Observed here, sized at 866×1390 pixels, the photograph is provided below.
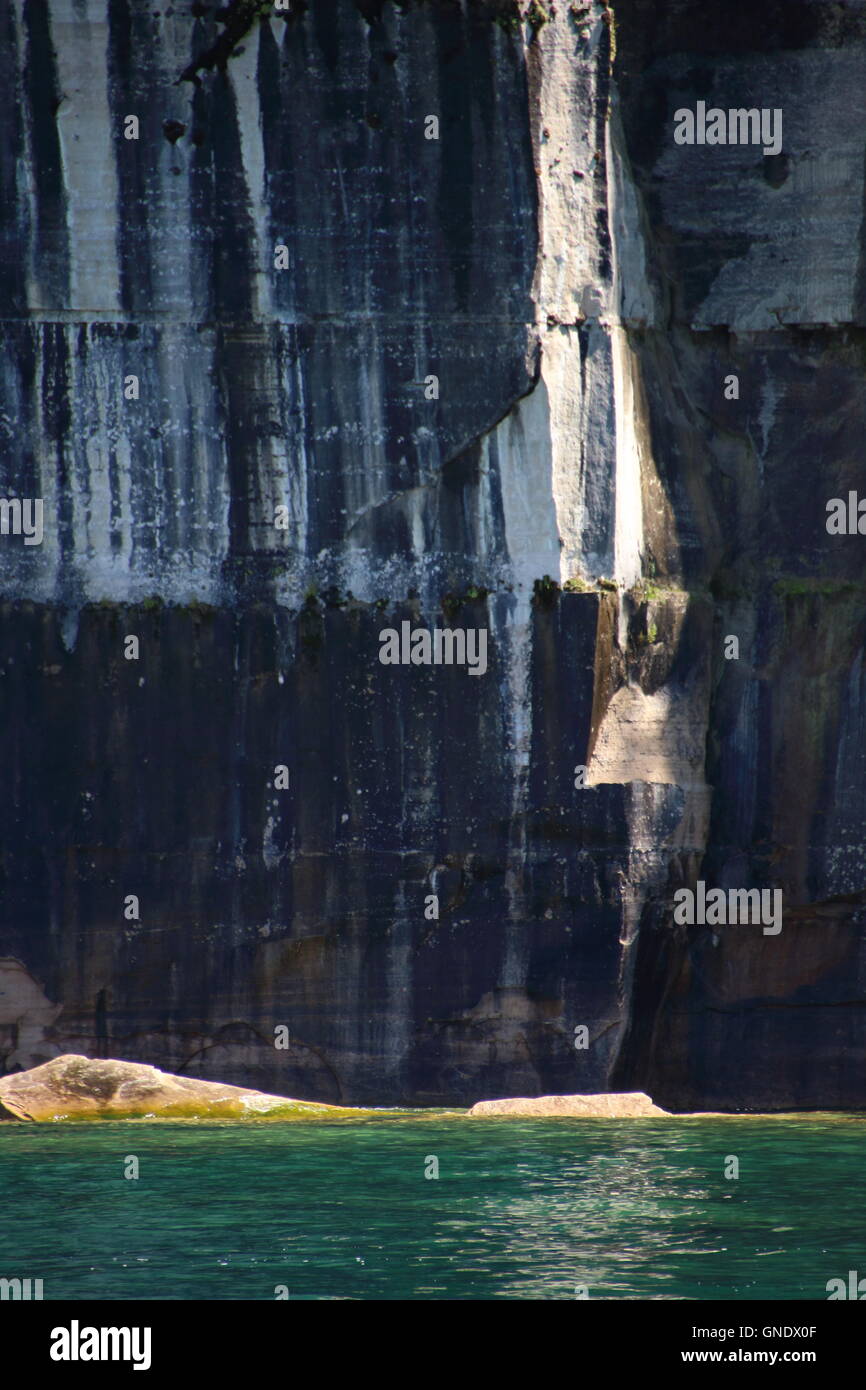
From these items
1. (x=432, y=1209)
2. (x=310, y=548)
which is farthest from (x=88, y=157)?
(x=432, y=1209)

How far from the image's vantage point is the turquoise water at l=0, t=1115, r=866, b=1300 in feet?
47.2

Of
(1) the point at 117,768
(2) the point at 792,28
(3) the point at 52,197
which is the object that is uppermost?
(2) the point at 792,28

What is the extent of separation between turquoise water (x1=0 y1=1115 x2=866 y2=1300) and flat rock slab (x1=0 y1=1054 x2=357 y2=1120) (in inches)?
18.0

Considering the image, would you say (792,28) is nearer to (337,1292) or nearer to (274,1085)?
(274,1085)

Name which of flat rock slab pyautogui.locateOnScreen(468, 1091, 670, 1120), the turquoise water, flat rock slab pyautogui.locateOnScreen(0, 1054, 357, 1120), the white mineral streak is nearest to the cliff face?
the white mineral streak

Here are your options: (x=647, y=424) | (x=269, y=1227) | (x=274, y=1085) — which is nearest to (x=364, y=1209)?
(x=269, y=1227)

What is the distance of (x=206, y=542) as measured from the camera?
72.1ft

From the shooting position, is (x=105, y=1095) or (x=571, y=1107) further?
(x=571, y=1107)

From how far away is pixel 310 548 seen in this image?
866 inches

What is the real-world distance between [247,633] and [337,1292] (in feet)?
30.6

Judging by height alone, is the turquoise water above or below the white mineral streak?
below

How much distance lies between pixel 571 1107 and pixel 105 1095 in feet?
15.2

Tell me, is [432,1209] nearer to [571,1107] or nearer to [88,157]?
[571,1107]

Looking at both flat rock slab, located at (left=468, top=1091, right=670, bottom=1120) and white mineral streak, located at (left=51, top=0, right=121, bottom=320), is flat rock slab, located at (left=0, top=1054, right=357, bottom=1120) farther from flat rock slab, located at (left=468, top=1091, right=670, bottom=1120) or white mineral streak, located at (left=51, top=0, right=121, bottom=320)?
white mineral streak, located at (left=51, top=0, right=121, bottom=320)
